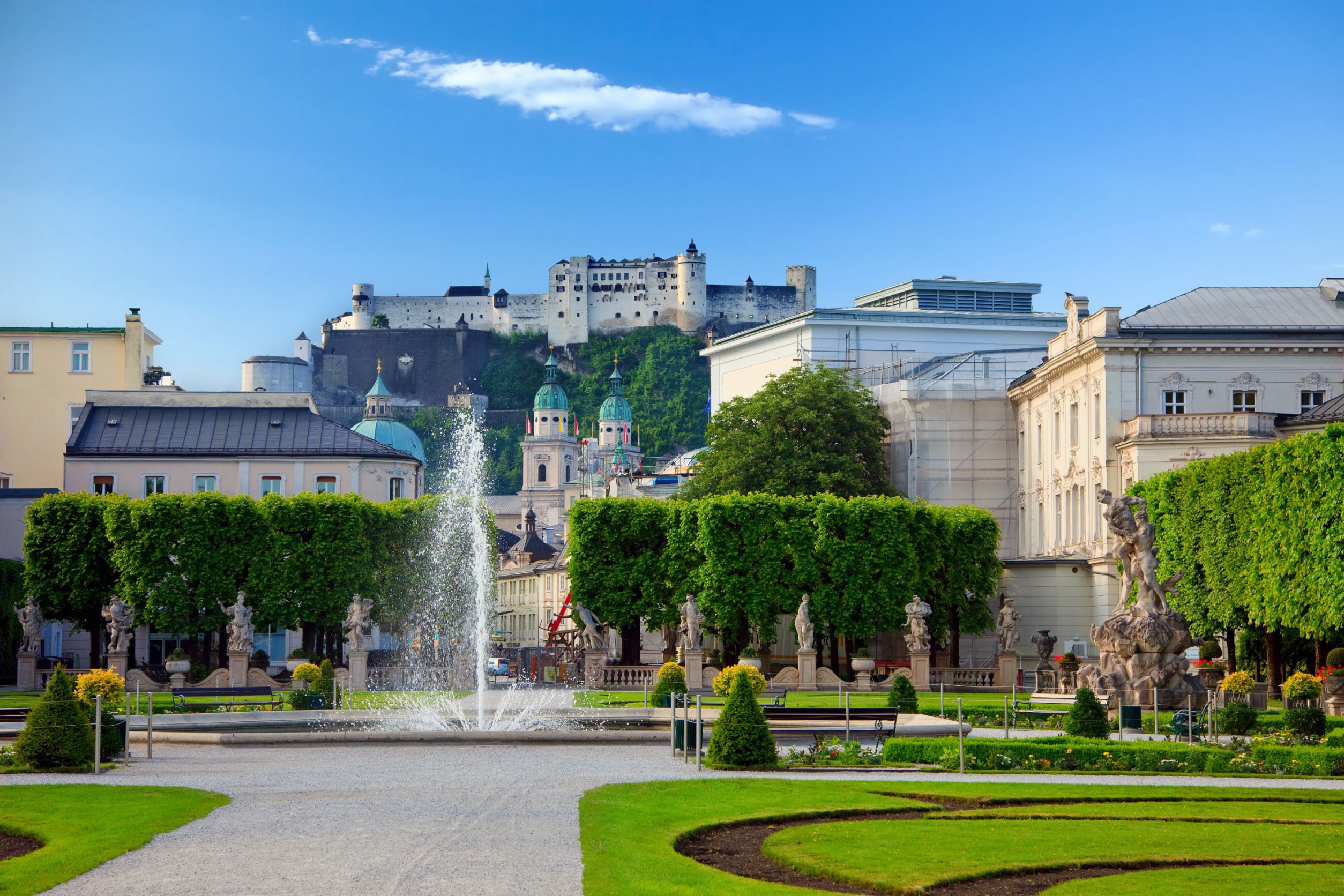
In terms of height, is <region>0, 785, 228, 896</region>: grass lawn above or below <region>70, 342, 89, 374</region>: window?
below

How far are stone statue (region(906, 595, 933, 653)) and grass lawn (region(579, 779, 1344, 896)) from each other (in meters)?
35.1

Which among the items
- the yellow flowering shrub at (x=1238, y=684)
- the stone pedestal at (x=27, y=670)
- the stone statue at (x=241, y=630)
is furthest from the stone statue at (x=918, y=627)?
the stone pedestal at (x=27, y=670)

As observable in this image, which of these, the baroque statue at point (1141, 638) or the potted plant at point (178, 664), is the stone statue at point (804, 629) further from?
the baroque statue at point (1141, 638)

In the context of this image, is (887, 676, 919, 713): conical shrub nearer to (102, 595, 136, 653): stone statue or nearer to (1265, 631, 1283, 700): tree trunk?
(1265, 631, 1283, 700): tree trunk

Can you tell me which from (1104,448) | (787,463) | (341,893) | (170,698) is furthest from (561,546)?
(341,893)

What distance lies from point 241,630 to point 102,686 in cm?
2666

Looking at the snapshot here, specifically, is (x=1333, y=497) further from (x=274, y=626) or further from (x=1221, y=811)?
(x=274, y=626)

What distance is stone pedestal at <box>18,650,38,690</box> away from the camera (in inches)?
2282

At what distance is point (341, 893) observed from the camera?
14219 millimetres

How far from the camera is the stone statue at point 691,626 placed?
5941 cm

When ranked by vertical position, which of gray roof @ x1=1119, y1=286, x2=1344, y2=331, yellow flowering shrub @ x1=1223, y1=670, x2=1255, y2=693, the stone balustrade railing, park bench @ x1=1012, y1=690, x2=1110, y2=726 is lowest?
park bench @ x1=1012, y1=690, x2=1110, y2=726

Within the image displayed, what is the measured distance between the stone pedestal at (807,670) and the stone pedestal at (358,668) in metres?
14.7

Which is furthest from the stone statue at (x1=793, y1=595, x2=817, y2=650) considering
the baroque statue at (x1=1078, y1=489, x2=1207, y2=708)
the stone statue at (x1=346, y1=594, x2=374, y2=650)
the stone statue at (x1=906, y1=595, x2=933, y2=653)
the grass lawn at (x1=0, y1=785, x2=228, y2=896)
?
the grass lawn at (x1=0, y1=785, x2=228, y2=896)

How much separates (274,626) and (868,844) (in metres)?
52.4
